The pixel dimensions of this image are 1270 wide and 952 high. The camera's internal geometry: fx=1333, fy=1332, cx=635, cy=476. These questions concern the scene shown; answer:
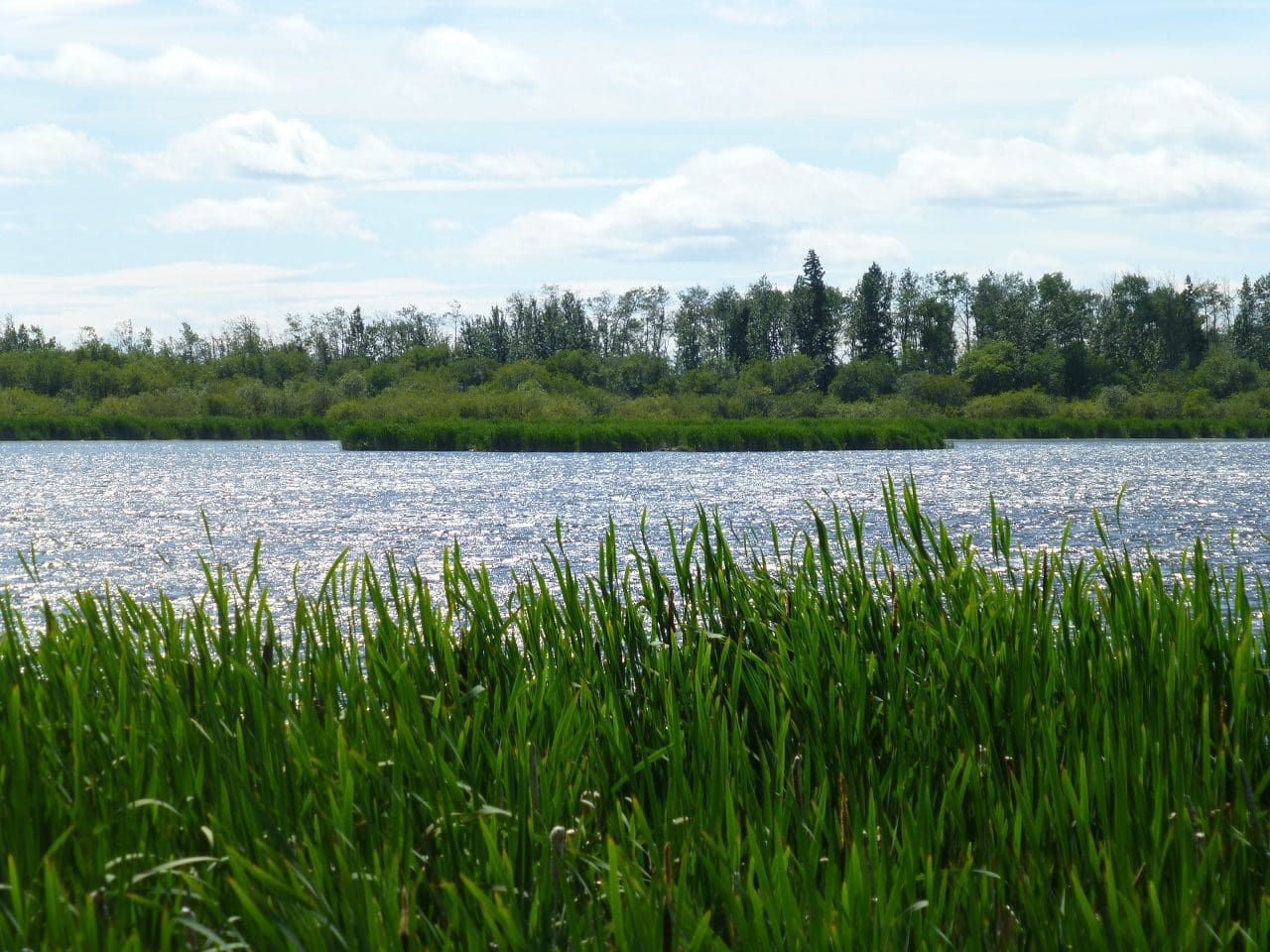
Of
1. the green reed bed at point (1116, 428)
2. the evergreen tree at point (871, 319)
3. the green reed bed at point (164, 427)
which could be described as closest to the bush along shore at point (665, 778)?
the green reed bed at point (1116, 428)

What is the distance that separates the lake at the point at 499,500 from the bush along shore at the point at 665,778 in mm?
5325

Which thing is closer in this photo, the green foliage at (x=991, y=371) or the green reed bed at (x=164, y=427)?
the green reed bed at (x=164, y=427)

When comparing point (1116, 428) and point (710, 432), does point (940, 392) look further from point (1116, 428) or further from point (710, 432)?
point (710, 432)

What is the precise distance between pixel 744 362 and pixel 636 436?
5603 cm

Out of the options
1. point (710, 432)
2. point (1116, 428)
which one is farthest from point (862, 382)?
point (710, 432)

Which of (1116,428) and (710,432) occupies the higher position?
(710,432)

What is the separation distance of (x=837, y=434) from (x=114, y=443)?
39577 millimetres

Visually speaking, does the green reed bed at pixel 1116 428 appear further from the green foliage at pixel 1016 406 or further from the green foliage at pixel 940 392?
the green foliage at pixel 940 392

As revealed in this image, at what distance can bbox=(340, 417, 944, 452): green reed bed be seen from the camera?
197 ft

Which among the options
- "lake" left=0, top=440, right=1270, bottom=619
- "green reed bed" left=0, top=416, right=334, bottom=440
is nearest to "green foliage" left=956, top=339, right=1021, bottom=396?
"lake" left=0, top=440, right=1270, bottom=619

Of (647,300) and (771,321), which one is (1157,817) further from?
(647,300)

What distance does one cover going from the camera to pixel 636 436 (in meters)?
61.4

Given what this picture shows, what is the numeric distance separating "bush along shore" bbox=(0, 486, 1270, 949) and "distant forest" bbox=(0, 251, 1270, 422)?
2715 inches

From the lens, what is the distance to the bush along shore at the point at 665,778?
10.0 feet
